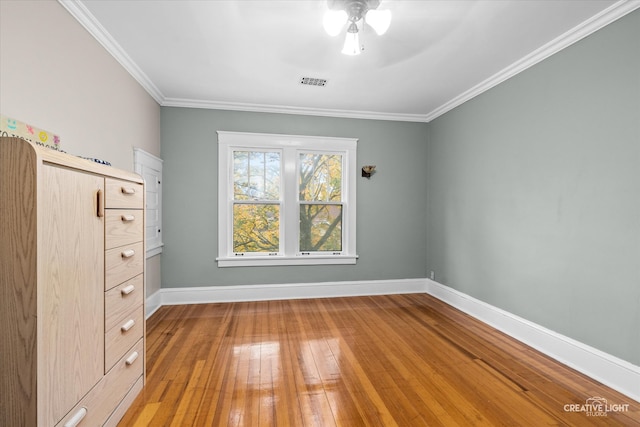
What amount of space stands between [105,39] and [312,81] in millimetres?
1873

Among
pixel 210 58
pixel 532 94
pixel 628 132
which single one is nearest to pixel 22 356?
pixel 210 58

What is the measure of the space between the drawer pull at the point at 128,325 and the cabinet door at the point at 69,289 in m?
0.23

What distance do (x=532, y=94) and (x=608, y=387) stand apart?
7.96 feet

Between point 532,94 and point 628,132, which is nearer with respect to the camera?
point 628,132

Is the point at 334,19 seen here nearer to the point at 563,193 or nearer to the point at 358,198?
the point at 563,193

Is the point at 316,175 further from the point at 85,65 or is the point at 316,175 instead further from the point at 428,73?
the point at 85,65

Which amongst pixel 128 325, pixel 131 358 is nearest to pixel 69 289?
pixel 128 325

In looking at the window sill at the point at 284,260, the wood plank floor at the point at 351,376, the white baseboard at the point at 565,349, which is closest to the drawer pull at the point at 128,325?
the wood plank floor at the point at 351,376

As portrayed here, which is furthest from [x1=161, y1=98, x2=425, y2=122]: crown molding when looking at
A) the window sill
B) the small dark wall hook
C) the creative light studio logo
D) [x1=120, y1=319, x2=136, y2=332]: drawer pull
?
the creative light studio logo

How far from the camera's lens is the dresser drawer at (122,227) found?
159cm

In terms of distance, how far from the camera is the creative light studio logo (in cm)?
182

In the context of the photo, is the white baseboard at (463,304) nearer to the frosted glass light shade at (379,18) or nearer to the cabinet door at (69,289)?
the cabinet door at (69,289)

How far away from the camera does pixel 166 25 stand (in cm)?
228

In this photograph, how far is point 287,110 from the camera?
4.06 m
